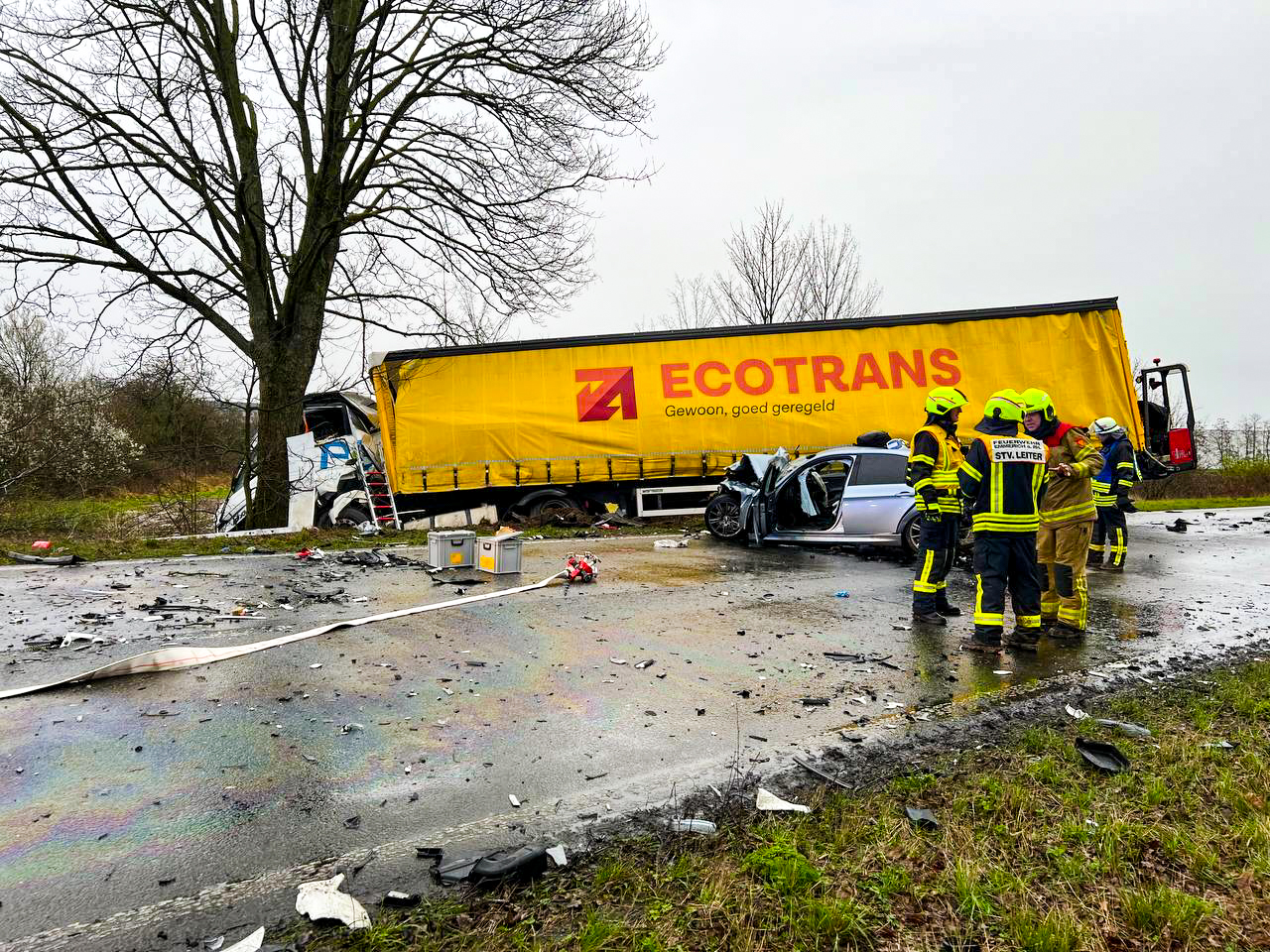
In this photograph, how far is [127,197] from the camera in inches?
507

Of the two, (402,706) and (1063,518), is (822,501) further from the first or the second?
(402,706)

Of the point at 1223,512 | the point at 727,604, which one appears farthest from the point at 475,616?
the point at 1223,512

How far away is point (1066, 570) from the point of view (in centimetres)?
607

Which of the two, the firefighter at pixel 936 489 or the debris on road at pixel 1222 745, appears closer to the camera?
the debris on road at pixel 1222 745

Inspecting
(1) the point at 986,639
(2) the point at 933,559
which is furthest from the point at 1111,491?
(1) the point at 986,639

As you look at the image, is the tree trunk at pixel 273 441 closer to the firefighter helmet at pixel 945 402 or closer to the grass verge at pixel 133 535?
the grass verge at pixel 133 535

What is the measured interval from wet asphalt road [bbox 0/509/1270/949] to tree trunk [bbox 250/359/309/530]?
5.89 m

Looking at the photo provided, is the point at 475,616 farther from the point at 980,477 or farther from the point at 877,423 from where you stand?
the point at 877,423

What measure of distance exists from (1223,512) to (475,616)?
717 inches

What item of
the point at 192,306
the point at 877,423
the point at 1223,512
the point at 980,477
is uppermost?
the point at 192,306

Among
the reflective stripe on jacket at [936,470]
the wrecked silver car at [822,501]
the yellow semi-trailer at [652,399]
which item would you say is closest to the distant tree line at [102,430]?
the yellow semi-trailer at [652,399]

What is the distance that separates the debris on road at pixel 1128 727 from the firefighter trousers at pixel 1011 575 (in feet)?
5.01

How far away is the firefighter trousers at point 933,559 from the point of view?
6.25 m

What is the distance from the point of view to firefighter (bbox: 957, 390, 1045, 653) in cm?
548
